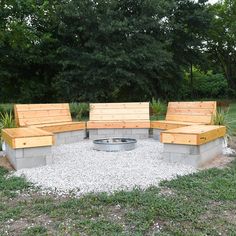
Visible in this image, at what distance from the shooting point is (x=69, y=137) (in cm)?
737

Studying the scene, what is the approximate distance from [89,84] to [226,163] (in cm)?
891

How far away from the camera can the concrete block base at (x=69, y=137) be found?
7.11 meters

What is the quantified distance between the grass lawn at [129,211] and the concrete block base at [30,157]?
854mm

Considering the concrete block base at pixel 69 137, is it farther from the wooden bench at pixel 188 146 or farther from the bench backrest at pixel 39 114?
the wooden bench at pixel 188 146

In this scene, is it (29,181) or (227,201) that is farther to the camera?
(29,181)

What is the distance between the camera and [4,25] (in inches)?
455

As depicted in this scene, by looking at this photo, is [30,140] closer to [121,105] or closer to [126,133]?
[126,133]

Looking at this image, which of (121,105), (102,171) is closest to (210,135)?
(102,171)

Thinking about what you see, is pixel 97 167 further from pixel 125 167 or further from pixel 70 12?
pixel 70 12

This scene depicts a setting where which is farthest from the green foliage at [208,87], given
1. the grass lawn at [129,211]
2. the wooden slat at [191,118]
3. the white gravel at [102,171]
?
the grass lawn at [129,211]

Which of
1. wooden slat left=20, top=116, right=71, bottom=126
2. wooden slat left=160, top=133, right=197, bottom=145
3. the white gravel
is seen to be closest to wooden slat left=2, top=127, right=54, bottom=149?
the white gravel

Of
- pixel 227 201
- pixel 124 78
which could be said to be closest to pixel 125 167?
pixel 227 201

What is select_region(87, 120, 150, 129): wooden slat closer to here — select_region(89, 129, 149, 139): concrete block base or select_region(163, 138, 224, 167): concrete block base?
select_region(89, 129, 149, 139): concrete block base

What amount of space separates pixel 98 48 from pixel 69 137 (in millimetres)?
6245
